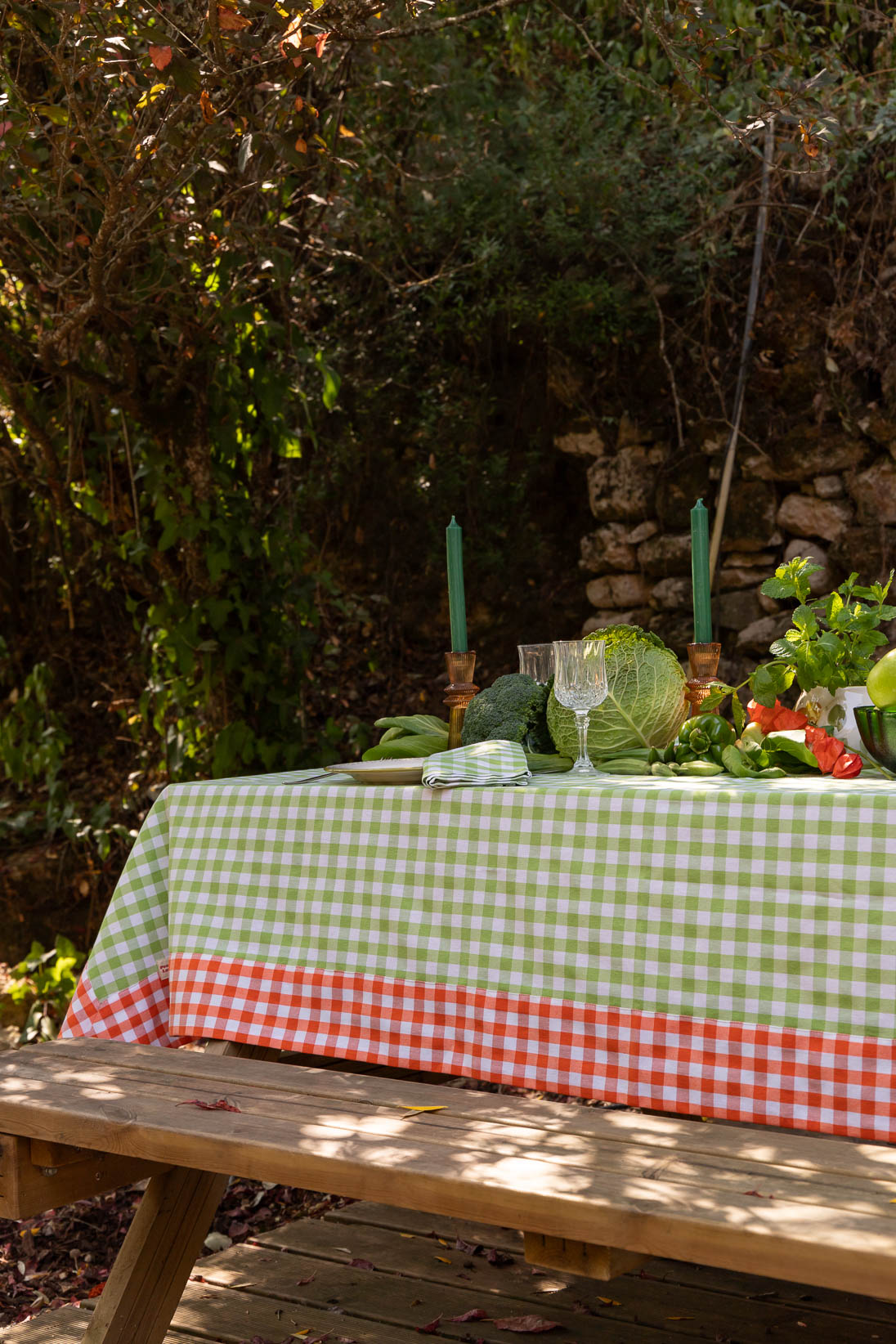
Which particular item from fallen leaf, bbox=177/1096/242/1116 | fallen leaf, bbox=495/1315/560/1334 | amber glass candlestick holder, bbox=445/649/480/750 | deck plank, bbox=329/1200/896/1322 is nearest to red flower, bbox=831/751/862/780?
amber glass candlestick holder, bbox=445/649/480/750

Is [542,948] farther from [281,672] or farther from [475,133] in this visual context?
[475,133]

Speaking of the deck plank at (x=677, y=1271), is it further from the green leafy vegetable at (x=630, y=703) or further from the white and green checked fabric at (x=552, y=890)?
the green leafy vegetable at (x=630, y=703)

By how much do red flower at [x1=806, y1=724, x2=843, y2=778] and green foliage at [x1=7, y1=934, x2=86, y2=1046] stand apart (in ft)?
10.2

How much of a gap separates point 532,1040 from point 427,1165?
1.20 feet

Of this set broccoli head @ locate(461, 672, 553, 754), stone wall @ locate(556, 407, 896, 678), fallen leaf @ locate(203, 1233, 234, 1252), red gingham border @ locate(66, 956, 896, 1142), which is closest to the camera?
red gingham border @ locate(66, 956, 896, 1142)

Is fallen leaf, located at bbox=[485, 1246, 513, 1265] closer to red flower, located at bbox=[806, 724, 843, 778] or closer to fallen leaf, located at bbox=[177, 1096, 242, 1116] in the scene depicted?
fallen leaf, located at bbox=[177, 1096, 242, 1116]

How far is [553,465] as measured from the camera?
19.8 ft

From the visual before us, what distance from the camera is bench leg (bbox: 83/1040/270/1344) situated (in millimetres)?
1906

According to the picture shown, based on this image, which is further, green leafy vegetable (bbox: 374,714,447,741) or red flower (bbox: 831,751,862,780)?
green leafy vegetable (bbox: 374,714,447,741)

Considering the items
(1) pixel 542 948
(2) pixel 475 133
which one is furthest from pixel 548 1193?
(2) pixel 475 133

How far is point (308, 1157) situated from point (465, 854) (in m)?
0.50

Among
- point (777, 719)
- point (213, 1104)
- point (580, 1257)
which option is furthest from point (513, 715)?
point (580, 1257)

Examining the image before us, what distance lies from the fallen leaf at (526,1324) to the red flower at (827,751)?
1.10 meters

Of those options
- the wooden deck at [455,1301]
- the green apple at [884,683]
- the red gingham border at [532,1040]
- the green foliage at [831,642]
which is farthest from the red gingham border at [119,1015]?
the green apple at [884,683]
